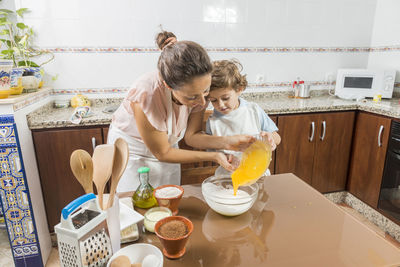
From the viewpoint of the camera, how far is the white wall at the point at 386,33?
102 inches

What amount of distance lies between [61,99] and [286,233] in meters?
2.12

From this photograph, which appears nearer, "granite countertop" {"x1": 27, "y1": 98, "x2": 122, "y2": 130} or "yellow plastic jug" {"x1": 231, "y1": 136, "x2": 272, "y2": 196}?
"yellow plastic jug" {"x1": 231, "y1": 136, "x2": 272, "y2": 196}

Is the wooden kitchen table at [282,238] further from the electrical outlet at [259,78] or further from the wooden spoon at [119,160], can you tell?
the electrical outlet at [259,78]

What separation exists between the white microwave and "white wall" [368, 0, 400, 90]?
10.6 inches

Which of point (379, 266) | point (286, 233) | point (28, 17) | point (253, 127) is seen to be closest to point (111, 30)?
point (28, 17)

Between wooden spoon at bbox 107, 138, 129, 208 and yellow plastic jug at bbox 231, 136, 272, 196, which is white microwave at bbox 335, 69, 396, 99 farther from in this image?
wooden spoon at bbox 107, 138, 129, 208

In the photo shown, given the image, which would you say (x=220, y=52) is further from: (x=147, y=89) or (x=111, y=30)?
(x=147, y=89)

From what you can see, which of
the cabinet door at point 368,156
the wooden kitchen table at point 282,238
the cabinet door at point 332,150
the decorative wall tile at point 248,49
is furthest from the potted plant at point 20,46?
the cabinet door at point 368,156

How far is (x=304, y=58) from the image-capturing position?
2768mm

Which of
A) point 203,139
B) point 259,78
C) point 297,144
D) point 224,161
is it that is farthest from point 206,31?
point 224,161

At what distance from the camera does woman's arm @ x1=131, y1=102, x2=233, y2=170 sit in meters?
1.11

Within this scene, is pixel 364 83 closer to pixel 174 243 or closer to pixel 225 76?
pixel 225 76

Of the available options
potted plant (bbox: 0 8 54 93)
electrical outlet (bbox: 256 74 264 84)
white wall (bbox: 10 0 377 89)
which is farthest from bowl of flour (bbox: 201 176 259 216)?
electrical outlet (bbox: 256 74 264 84)

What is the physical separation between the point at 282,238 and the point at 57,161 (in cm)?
162
